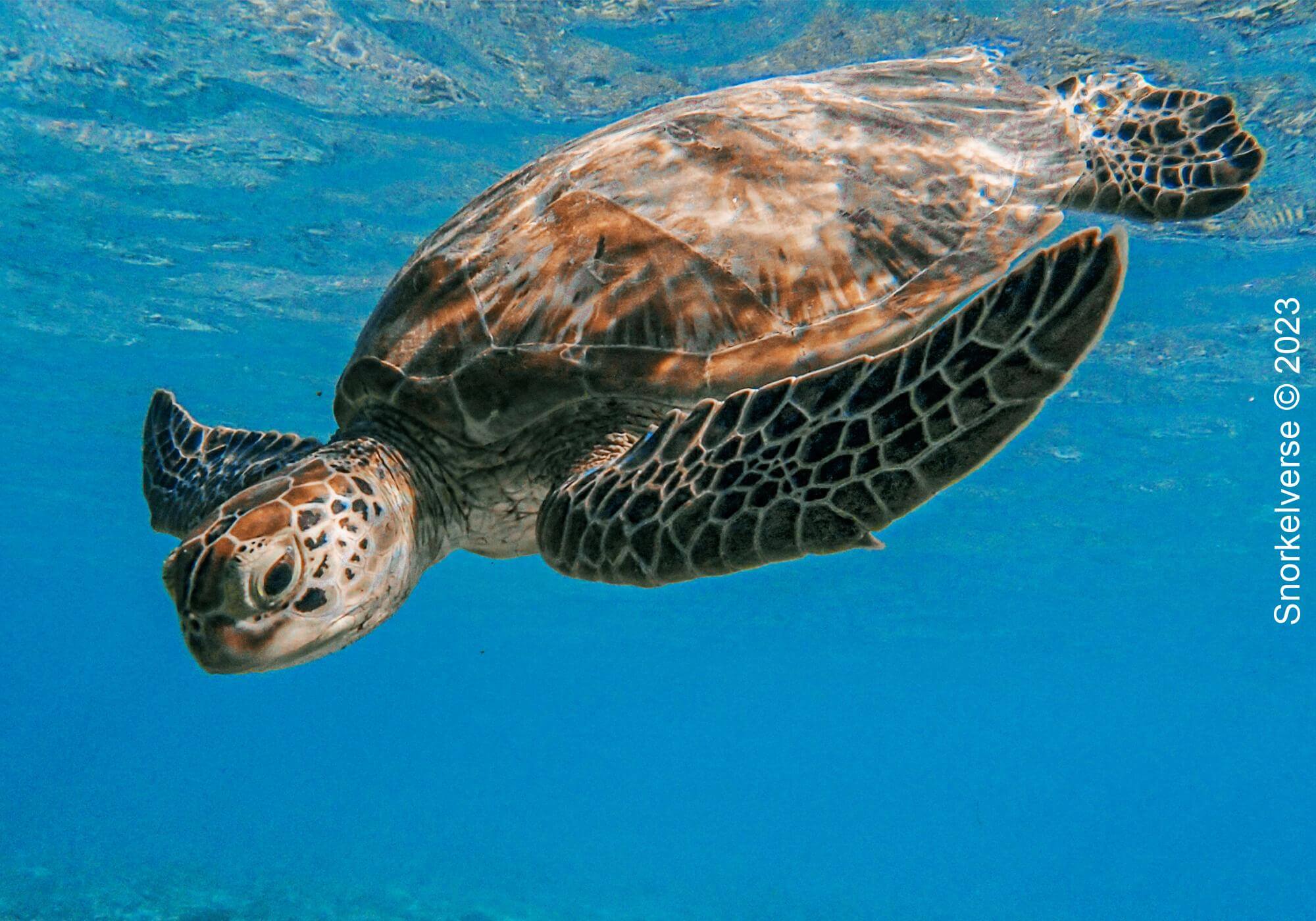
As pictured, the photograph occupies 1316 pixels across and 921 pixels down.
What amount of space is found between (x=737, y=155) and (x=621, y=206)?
0.61m

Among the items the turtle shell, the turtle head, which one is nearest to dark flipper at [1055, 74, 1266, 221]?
the turtle shell

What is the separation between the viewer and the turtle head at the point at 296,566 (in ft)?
9.42

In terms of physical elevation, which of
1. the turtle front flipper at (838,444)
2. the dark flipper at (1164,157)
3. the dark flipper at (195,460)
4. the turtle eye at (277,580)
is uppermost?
the dark flipper at (1164,157)

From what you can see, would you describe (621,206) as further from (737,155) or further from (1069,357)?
(1069,357)

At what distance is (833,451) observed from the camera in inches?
101

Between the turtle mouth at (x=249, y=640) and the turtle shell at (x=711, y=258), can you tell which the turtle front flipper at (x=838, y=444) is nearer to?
the turtle shell at (x=711, y=258)

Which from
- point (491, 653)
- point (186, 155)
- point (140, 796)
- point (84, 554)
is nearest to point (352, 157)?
point (186, 155)

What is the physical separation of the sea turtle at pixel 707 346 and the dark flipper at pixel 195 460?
0.09ft

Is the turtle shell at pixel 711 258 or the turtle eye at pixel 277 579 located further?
the turtle shell at pixel 711 258

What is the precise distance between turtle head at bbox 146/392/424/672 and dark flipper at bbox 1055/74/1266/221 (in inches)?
150

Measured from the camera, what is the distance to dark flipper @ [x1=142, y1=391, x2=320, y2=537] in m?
4.47

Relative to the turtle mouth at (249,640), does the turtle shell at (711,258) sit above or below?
above

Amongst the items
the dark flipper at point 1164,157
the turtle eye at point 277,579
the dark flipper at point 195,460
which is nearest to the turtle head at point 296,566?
the turtle eye at point 277,579

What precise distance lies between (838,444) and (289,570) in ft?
6.29
